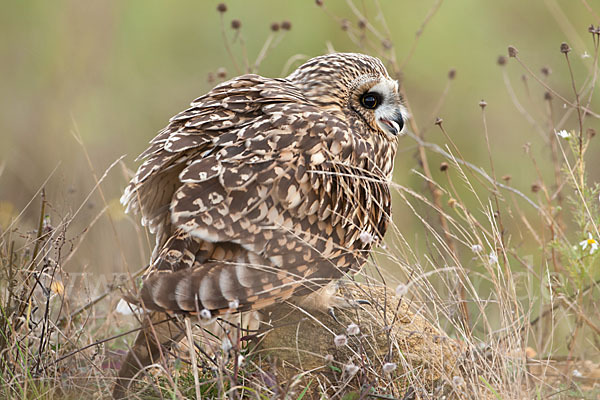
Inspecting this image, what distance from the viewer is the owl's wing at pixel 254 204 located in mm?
3238

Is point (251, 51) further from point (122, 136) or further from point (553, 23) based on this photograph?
point (553, 23)

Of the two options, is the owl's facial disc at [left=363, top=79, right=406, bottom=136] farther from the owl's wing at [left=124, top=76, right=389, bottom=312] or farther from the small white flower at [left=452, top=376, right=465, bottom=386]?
the small white flower at [left=452, top=376, right=465, bottom=386]

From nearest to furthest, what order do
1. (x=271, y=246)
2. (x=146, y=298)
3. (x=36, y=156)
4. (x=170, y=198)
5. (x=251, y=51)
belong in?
(x=146, y=298) < (x=271, y=246) < (x=170, y=198) < (x=36, y=156) < (x=251, y=51)

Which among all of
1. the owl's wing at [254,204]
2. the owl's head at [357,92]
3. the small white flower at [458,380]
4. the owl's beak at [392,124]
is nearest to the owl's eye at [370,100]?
the owl's head at [357,92]

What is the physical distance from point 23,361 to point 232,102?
152cm

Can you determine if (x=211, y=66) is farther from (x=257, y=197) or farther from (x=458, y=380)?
(x=458, y=380)

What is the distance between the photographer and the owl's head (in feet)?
13.3

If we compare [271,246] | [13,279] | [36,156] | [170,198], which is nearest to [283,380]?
[271,246]

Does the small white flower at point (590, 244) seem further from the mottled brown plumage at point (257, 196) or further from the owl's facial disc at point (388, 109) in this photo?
the owl's facial disc at point (388, 109)

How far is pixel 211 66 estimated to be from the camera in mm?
8781

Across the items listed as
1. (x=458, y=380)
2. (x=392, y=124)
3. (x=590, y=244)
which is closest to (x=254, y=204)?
(x=392, y=124)

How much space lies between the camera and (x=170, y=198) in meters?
3.74

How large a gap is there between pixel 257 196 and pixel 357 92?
101 cm

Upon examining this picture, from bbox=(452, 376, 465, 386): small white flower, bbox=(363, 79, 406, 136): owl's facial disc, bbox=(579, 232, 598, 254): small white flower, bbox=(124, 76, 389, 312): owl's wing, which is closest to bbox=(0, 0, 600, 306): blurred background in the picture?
bbox=(363, 79, 406, 136): owl's facial disc
